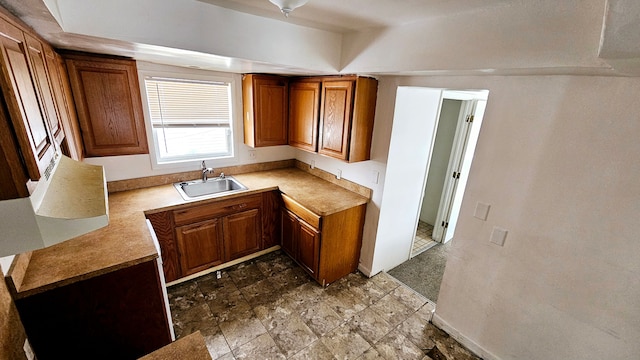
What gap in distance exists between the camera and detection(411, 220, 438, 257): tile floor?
11.0ft

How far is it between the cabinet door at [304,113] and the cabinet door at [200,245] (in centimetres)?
123

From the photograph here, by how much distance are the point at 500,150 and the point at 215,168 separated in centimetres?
275

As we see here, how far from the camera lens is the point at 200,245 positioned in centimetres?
254

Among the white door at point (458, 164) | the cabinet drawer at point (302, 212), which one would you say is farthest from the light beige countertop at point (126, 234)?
the white door at point (458, 164)

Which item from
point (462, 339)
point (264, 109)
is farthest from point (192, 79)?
point (462, 339)

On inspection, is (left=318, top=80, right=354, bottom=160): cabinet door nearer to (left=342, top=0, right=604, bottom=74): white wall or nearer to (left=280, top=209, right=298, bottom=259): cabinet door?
(left=342, top=0, right=604, bottom=74): white wall

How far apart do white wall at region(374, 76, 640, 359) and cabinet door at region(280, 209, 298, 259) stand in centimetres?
155

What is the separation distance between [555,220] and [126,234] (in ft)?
9.13

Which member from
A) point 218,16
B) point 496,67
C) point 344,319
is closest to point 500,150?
point 496,67


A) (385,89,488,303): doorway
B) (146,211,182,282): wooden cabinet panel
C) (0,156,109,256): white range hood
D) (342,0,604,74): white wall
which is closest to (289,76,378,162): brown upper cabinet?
(385,89,488,303): doorway

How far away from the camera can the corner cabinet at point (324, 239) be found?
2.46m

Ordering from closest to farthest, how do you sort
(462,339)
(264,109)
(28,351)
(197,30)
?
(28,351) < (197,30) < (462,339) < (264,109)

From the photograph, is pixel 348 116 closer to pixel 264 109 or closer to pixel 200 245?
pixel 264 109

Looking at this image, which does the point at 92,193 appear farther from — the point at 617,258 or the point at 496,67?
the point at 617,258
